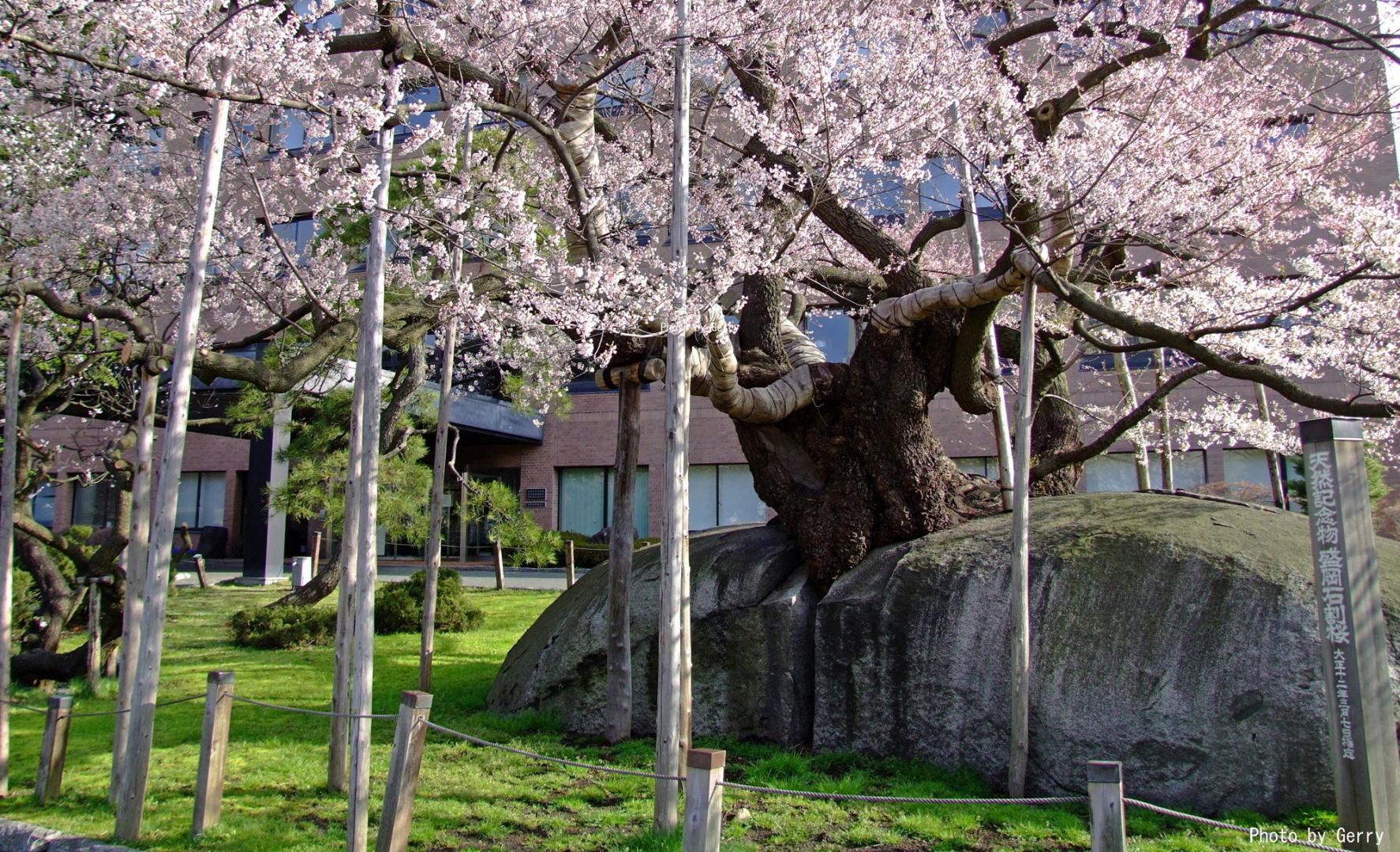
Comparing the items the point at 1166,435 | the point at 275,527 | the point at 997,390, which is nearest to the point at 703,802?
the point at 997,390

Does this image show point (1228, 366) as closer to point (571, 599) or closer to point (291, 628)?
point (571, 599)

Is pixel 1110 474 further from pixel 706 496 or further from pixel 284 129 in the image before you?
pixel 284 129

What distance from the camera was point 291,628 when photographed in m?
12.0

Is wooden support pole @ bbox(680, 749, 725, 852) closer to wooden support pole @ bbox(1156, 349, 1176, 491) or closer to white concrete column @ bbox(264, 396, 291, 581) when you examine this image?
wooden support pole @ bbox(1156, 349, 1176, 491)

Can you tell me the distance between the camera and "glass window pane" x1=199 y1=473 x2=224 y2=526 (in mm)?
29078

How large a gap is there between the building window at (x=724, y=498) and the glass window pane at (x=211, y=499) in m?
15.5

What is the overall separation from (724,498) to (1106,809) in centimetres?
2205

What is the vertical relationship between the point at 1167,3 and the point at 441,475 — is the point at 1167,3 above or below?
above

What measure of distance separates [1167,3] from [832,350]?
45.1 ft

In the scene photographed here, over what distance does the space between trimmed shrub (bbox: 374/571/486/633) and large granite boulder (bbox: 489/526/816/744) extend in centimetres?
437

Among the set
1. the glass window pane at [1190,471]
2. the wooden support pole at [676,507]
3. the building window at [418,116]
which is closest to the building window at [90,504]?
the building window at [418,116]

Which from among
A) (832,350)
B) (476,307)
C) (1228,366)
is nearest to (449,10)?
(476,307)

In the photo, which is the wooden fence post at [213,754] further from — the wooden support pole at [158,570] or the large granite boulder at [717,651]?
the large granite boulder at [717,651]

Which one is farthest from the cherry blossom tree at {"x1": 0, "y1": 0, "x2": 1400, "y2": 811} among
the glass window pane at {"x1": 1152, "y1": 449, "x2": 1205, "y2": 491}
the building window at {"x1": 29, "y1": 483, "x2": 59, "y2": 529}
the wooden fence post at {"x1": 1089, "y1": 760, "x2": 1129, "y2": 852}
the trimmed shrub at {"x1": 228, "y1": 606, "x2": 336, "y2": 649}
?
the building window at {"x1": 29, "y1": 483, "x2": 59, "y2": 529}
